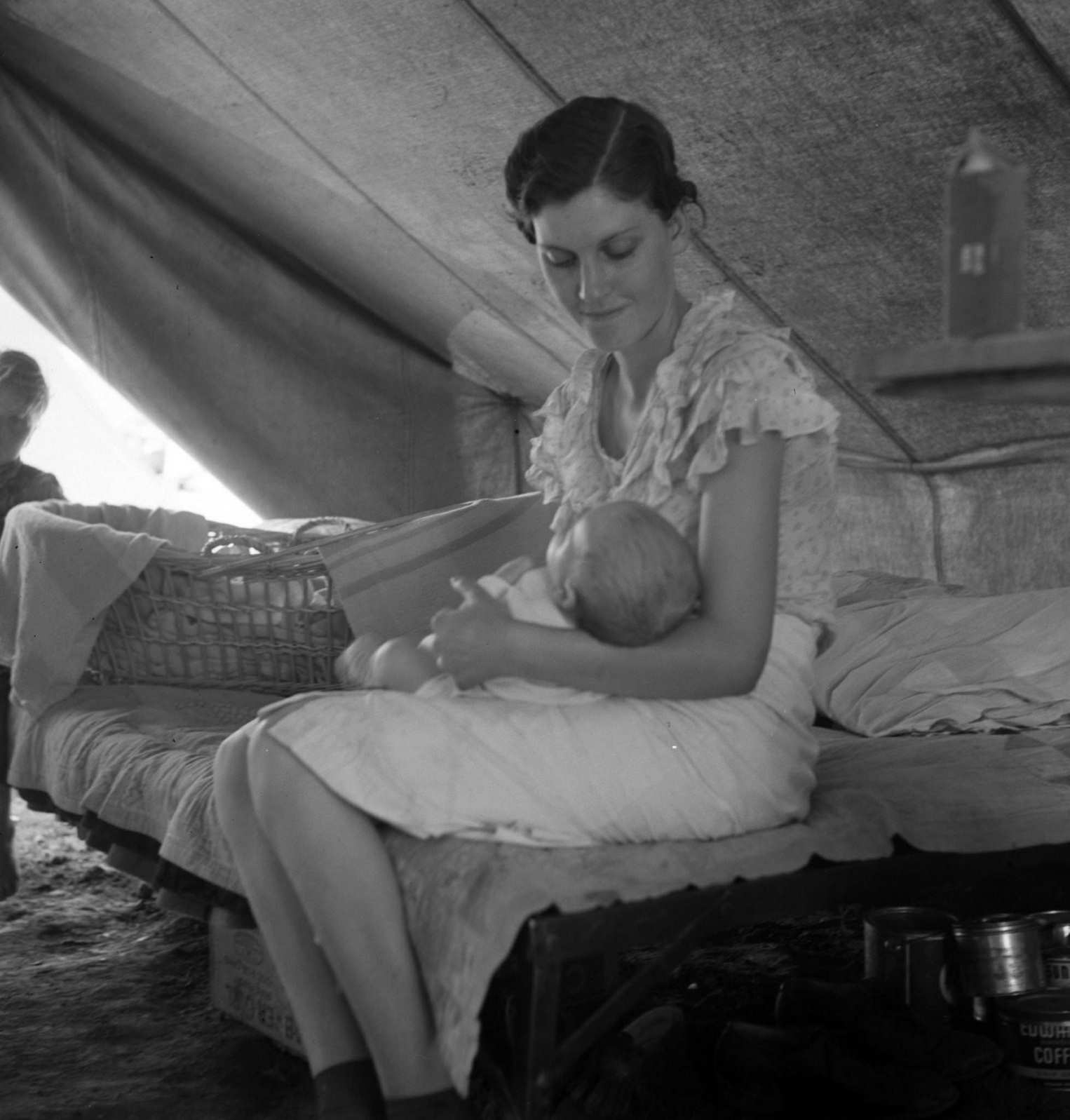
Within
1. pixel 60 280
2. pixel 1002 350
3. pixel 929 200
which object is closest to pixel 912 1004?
pixel 1002 350

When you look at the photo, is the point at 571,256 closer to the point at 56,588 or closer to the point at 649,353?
the point at 649,353

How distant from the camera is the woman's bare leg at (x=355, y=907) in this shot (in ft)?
4.87

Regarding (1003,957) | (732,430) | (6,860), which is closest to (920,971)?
(1003,957)

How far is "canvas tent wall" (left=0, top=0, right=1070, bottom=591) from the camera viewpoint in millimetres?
2385

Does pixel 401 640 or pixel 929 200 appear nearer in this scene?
pixel 401 640

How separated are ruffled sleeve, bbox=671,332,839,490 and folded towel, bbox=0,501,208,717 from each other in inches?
51.5

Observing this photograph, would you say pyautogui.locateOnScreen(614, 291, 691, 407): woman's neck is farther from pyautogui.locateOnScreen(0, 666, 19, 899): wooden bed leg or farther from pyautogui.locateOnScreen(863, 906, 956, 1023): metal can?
pyautogui.locateOnScreen(0, 666, 19, 899): wooden bed leg

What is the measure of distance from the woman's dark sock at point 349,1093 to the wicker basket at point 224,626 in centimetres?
123

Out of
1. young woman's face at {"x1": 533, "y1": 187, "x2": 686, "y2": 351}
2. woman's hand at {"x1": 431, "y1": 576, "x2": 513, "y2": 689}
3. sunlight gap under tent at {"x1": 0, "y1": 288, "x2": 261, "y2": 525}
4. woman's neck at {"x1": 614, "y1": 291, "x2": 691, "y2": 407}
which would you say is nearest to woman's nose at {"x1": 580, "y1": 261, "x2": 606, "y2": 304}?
young woman's face at {"x1": 533, "y1": 187, "x2": 686, "y2": 351}

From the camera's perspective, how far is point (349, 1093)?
153cm

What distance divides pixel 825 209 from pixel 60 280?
2118mm

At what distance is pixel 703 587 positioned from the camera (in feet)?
5.21

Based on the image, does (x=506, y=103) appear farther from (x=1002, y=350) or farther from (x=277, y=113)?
(x=1002, y=350)

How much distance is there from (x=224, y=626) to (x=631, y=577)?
1369mm
